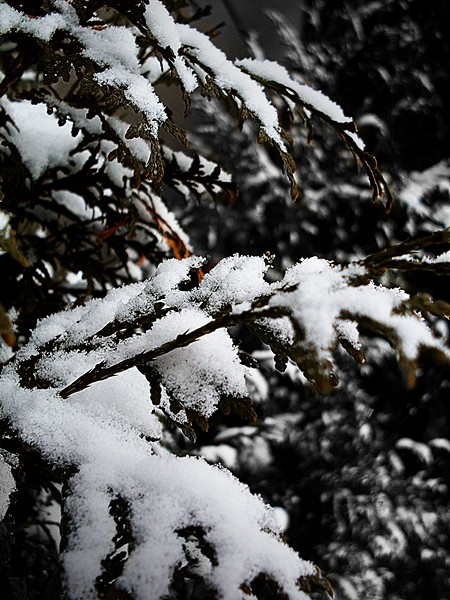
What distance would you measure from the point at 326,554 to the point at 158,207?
10.7 feet

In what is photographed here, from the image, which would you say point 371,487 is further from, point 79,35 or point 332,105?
point 79,35

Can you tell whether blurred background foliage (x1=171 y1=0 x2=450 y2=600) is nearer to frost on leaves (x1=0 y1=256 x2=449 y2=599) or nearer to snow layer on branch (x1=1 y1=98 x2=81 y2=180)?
snow layer on branch (x1=1 y1=98 x2=81 y2=180)

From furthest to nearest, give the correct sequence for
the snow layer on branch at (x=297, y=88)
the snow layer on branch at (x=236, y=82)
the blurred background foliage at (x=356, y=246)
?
the blurred background foliage at (x=356, y=246) < the snow layer on branch at (x=297, y=88) < the snow layer on branch at (x=236, y=82)

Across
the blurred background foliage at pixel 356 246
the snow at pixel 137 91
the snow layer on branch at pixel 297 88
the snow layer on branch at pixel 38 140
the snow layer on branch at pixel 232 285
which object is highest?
the snow layer on branch at pixel 38 140

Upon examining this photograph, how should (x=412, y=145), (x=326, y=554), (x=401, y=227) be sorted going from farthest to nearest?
(x=412, y=145)
(x=401, y=227)
(x=326, y=554)

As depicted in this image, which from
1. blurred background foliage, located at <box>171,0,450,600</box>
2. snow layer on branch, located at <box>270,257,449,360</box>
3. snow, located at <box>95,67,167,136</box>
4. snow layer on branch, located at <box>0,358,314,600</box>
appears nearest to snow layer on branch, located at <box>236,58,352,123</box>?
snow, located at <box>95,67,167,136</box>

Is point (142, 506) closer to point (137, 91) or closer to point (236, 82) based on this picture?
point (137, 91)

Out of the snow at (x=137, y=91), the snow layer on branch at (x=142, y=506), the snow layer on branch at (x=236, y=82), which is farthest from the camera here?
the snow layer on branch at (x=236, y=82)

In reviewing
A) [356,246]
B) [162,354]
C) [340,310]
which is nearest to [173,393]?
[162,354]

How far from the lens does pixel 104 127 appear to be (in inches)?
44.4

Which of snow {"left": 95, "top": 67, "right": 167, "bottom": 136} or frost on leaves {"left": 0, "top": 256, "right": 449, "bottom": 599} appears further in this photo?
snow {"left": 95, "top": 67, "right": 167, "bottom": 136}

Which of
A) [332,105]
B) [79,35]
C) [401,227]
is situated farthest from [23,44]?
[401,227]

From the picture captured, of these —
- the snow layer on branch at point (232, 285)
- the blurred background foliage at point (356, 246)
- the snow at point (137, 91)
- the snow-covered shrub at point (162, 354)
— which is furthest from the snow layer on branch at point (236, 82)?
the blurred background foliage at point (356, 246)

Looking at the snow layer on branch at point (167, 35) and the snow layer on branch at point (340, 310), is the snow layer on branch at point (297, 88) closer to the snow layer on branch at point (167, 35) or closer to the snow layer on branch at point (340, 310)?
the snow layer on branch at point (167, 35)
